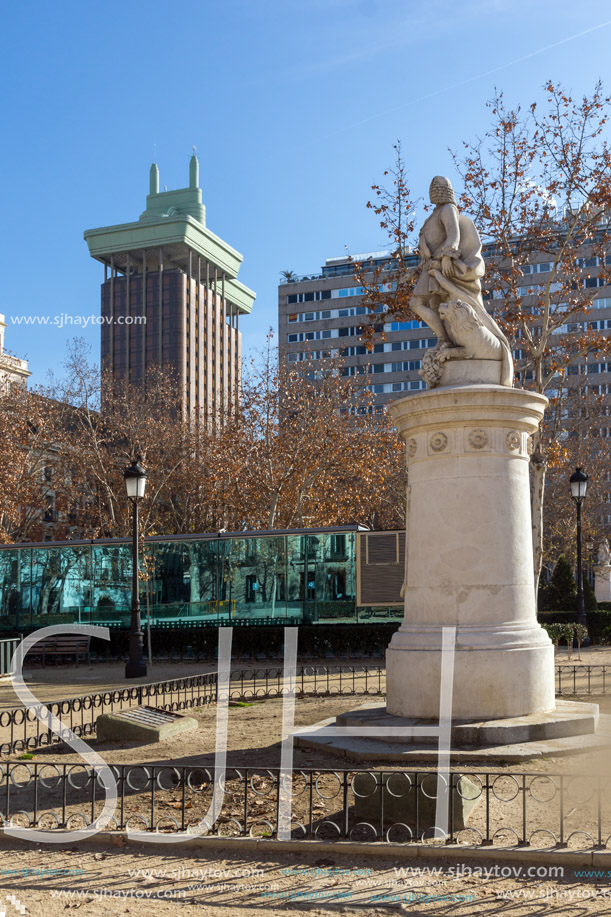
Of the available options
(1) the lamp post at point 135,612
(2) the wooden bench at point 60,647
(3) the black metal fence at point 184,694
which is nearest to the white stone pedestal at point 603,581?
(3) the black metal fence at point 184,694

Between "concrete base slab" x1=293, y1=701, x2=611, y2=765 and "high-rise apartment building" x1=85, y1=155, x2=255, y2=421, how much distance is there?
84.1 m

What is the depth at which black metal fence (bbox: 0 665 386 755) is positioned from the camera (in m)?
10.9

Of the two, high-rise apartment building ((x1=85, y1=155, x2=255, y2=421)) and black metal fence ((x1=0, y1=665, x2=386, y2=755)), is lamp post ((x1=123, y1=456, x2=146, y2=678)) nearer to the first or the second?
black metal fence ((x1=0, y1=665, x2=386, y2=755))

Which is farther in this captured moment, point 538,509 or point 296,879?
point 538,509

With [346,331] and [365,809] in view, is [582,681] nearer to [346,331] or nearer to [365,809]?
[365,809]

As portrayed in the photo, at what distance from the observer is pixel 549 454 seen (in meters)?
20.3

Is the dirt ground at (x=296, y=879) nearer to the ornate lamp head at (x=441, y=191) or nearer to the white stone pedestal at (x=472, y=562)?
the white stone pedestal at (x=472, y=562)

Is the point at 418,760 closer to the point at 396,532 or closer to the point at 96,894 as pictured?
the point at 96,894

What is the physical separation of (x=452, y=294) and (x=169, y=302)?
94.6m

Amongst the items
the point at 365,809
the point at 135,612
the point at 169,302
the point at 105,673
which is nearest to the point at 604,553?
the point at 105,673

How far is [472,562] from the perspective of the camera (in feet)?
29.2

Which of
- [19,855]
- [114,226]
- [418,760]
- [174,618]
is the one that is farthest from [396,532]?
[114,226]

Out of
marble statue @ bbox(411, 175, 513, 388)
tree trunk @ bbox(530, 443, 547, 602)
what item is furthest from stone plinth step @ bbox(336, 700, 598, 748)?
tree trunk @ bbox(530, 443, 547, 602)

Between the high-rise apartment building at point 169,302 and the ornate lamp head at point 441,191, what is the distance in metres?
82.3
